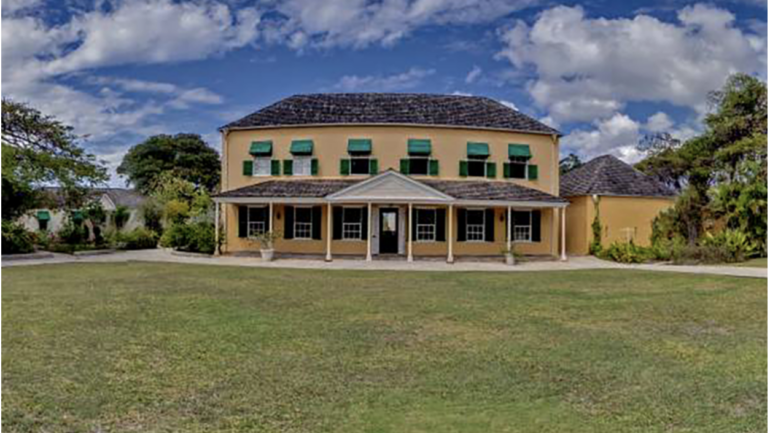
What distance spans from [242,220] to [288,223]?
1984 millimetres

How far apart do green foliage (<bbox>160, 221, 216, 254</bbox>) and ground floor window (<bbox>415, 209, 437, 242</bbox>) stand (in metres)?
8.41

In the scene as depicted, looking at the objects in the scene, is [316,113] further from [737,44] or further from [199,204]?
[737,44]

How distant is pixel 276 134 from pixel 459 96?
8626 mm

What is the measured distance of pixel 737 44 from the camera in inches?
256

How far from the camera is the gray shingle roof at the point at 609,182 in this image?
2677 cm

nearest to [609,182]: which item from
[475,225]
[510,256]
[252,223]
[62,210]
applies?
[475,225]

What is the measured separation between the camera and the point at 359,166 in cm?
2550

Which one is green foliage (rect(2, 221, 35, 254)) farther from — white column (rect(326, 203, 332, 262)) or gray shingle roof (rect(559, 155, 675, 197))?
gray shingle roof (rect(559, 155, 675, 197))

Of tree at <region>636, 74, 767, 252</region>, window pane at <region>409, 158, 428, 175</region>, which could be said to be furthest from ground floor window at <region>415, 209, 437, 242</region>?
tree at <region>636, 74, 767, 252</region>

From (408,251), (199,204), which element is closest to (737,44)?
(408,251)

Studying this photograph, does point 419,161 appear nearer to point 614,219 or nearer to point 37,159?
point 614,219

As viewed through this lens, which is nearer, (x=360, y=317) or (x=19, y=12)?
(x=19, y=12)

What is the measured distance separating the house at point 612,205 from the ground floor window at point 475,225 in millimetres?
4992

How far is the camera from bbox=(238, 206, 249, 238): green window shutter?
2539 cm
